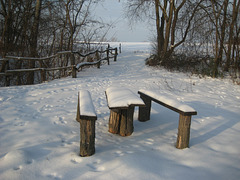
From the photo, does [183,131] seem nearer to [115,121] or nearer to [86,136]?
[115,121]

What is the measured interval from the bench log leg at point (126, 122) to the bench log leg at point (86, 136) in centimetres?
80

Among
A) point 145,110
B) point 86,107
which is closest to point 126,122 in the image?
point 145,110

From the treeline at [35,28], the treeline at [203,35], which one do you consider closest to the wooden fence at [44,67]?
the treeline at [35,28]

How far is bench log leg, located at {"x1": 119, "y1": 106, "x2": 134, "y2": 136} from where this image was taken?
126 inches

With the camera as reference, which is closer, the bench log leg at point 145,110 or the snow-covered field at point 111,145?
the snow-covered field at point 111,145

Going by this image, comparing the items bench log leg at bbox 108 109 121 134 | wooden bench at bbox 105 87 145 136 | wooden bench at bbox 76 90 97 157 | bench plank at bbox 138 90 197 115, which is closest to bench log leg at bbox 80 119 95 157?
wooden bench at bbox 76 90 97 157

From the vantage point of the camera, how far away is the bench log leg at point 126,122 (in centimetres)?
320

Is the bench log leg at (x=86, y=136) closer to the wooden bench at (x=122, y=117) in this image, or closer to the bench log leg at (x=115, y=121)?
the wooden bench at (x=122, y=117)

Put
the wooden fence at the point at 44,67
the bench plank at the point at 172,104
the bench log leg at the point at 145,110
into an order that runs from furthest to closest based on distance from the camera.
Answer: the wooden fence at the point at 44,67, the bench log leg at the point at 145,110, the bench plank at the point at 172,104

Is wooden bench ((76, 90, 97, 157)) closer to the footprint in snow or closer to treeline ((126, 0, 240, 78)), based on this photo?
the footprint in snow

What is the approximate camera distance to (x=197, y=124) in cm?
379

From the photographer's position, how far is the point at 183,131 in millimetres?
2785

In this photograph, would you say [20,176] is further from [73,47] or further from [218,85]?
[73,47]

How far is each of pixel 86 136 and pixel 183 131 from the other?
1.36 meters
